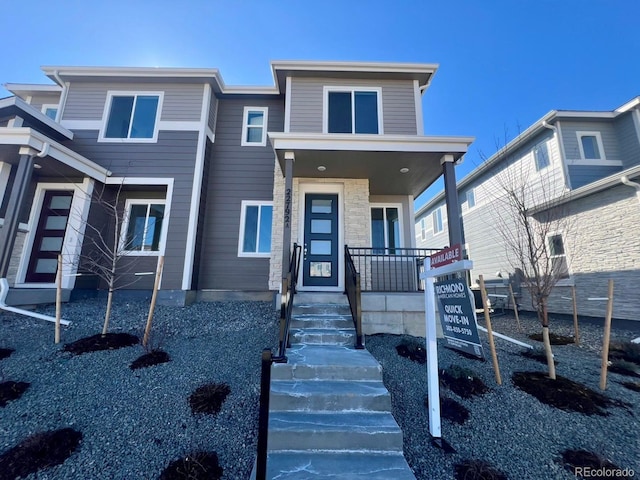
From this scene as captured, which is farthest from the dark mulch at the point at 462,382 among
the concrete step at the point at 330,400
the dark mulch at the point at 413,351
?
the concrete step at the point at 330,400

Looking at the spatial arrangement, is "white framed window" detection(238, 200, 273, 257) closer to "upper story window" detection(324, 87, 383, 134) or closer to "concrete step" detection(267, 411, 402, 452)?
"upper story window" detection(324, 87, 383, 134)

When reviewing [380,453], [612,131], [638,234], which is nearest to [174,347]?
[380,453]

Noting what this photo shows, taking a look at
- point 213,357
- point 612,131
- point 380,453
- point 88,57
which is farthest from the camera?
point 612,131

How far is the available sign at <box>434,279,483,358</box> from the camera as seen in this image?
2393 mm

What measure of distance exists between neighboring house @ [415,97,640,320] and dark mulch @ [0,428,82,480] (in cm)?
635

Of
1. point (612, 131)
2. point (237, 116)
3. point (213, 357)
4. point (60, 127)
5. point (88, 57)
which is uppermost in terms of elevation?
point (88, 57)

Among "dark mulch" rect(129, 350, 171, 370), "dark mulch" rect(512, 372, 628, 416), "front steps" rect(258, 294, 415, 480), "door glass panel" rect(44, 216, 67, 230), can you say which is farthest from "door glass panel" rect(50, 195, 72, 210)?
"dark mulch" rect(512, 372, 628, 416)

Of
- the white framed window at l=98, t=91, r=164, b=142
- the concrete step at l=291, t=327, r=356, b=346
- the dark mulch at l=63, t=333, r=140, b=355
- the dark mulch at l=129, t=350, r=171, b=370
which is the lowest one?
the dark mulch at l=129, t=350, r=171, b=370

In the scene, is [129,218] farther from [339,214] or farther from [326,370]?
[326,370]

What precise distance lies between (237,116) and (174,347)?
21.9 ft

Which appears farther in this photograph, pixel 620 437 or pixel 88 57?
pixel 88 57

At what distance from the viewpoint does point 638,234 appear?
6.84m

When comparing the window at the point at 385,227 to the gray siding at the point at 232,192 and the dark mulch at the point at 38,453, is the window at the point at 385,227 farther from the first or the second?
the dark mulch at the point at 38,453

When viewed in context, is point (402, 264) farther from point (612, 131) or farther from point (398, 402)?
point (612, 131)
